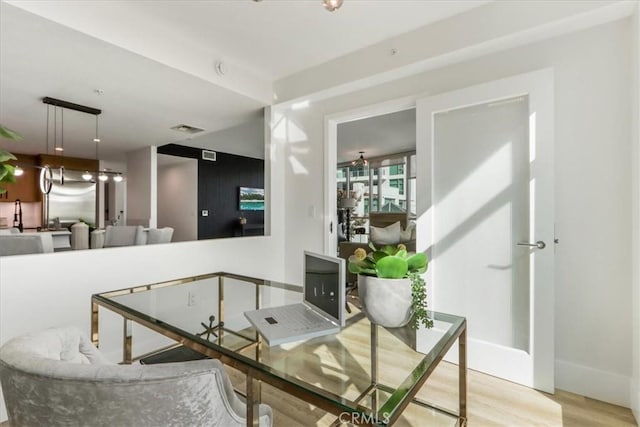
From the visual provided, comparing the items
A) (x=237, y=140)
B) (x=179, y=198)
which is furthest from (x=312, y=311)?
(x=179, y=198)

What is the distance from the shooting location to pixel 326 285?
1.36 metres

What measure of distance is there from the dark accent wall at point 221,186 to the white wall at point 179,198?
125 mm

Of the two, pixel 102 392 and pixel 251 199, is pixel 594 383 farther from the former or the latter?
pixel 251 199

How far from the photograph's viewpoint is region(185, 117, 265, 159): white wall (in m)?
5.17

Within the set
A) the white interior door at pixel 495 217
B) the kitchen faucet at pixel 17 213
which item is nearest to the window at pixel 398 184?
the white interior door at pixel 495 217

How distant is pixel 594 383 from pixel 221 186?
22.8 feet

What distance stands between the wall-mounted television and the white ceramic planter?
6.90 meters

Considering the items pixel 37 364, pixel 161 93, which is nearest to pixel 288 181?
pixel 161 93

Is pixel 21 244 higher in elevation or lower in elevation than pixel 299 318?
higher

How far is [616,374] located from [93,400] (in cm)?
Result: 258

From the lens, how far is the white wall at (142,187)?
5883 millimetres

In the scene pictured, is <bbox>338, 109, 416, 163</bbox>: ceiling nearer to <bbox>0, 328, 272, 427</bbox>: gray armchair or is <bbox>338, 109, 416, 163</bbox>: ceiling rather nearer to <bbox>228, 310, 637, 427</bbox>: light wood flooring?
<bbox>228, 310, 637, 427</bbox>: light wood flooring

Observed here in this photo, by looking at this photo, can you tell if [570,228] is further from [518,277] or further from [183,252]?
[183,252]

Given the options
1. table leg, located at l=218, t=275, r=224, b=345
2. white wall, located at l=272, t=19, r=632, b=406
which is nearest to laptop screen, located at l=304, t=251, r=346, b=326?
table leg, located at l=218, t=275, r=224, b=345
